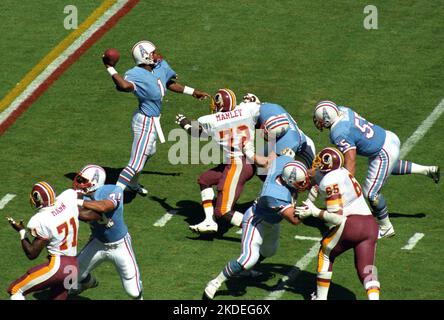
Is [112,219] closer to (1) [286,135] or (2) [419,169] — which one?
(1) [286,135]

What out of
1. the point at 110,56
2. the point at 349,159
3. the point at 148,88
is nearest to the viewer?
the point at 349,159

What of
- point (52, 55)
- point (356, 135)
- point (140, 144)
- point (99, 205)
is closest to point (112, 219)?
point (99, 205)

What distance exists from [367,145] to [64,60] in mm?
7118

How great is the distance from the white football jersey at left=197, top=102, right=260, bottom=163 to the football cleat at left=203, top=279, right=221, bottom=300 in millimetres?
2558

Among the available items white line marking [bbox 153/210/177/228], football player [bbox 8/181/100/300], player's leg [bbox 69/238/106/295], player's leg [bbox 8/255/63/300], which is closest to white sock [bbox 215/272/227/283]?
player's leg [bbox 69/238/106/295]

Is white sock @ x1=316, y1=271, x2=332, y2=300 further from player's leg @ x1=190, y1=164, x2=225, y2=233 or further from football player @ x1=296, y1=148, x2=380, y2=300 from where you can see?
player's leg @ x1=190, y1=164, x2=225, y2=233

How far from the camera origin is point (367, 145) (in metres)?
17.3

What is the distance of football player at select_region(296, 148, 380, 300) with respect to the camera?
1516cm

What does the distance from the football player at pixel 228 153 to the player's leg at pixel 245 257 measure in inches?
63.0

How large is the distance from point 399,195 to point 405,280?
260cm

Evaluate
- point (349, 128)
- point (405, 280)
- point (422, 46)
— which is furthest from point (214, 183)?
point (422, 46)

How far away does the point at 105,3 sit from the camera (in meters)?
23.9

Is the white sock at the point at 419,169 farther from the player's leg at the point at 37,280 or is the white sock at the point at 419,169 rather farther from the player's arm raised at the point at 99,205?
the player's leg at the point at 37,280

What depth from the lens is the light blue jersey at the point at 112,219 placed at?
15.1m
